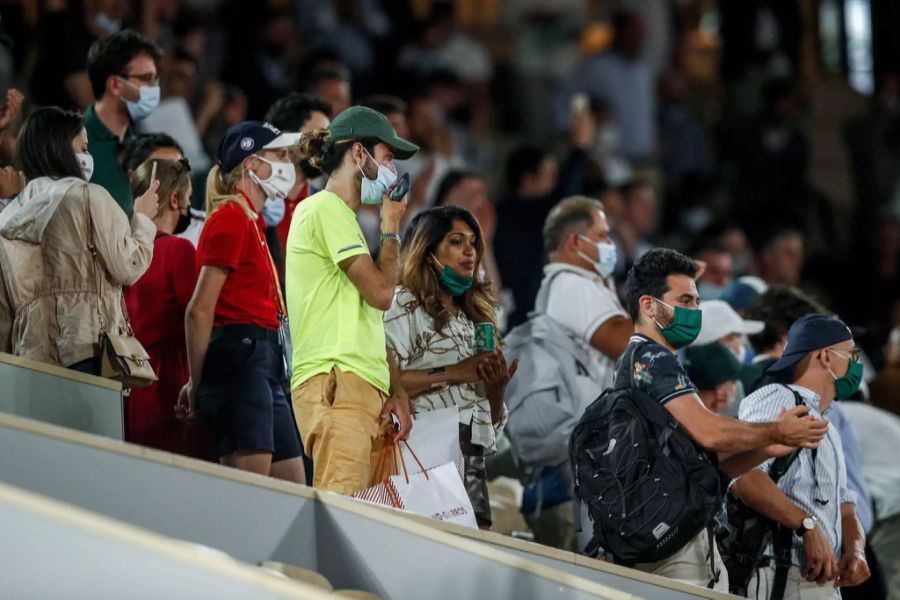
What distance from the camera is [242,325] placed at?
7195 millimetres

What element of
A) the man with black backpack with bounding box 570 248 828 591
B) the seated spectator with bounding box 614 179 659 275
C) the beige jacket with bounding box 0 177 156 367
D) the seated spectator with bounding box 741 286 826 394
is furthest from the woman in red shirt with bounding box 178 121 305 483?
the seated spectator with bounding box 614 179 659 275

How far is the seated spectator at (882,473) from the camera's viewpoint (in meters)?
9.10

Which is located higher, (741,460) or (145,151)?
(145,151)

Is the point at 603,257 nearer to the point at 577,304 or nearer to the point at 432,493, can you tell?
the point at 577,304

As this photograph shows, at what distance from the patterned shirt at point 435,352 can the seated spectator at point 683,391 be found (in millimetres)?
750

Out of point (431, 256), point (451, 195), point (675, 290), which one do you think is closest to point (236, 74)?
point (451, 195)

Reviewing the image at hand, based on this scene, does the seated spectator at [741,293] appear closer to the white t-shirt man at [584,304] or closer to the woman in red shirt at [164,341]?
the white t-shirt man at [584,304]

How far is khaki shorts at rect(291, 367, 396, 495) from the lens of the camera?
6.78 meters

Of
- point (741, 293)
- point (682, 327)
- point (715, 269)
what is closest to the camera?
point (682, 327)

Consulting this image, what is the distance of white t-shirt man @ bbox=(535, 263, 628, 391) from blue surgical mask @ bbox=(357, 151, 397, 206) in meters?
1.67

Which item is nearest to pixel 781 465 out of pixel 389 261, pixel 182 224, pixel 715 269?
pixel 389 261

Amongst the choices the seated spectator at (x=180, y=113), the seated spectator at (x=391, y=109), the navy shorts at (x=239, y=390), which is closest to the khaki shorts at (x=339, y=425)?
the navy shorts at (x=239, y=390)

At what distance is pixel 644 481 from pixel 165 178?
2334mm

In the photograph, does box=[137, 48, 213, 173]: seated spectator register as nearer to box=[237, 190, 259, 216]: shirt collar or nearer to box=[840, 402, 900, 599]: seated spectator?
box=[237, 190, 259, 216]: shirt collar
